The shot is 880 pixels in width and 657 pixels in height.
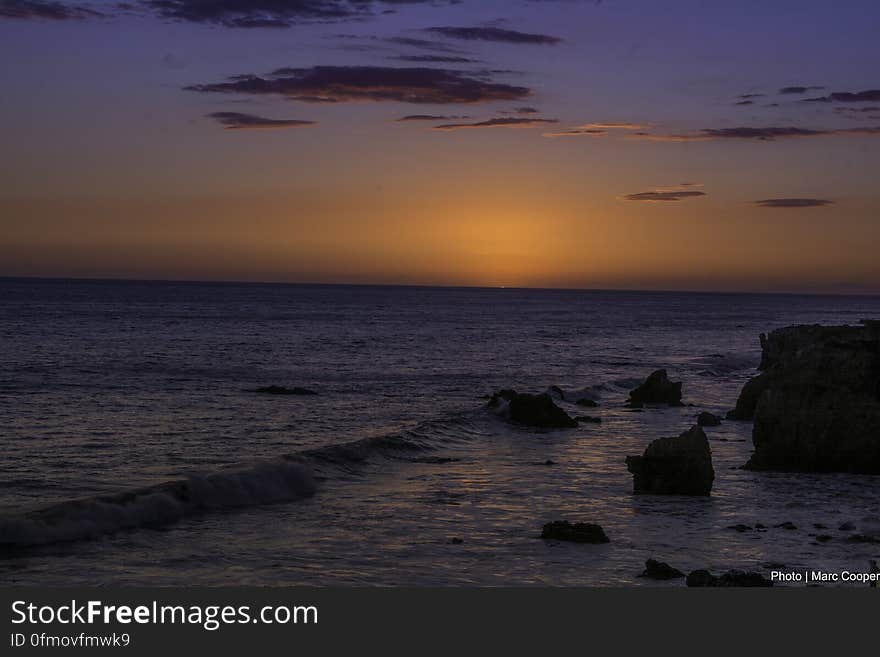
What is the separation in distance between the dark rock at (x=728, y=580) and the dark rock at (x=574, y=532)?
3.92 m

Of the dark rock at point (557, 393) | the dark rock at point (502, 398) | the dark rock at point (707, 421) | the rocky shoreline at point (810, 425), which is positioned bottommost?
the dark rock at point (557, 393)

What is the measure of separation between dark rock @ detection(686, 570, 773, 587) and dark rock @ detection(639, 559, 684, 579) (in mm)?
835

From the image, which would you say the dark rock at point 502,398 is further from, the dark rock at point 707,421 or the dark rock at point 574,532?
the dark rock at point 574,532

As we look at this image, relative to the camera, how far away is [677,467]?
25.5 metres

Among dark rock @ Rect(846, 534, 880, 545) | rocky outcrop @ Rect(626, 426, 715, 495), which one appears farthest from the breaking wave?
dark rock @ Rect(846, 534, 880, 545)

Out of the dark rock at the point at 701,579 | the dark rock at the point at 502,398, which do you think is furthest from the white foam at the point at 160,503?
the dark rock at the point at 502,398

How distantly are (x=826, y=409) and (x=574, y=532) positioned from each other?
10.9m

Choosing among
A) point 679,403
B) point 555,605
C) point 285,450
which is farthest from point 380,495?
point 679,403

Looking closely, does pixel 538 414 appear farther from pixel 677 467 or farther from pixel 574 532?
pixel 574 532

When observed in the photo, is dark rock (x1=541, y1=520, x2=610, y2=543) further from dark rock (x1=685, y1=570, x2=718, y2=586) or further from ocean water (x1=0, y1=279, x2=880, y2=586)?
dark rock (x1=685, y1=570, x2=718, y2=586)

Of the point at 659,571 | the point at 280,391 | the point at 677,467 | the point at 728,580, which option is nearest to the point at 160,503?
the point at 659,571

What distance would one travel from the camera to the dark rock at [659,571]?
58.1 ft

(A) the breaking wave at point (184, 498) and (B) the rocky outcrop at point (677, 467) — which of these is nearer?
(A) the breaking wave at point (184, 498)

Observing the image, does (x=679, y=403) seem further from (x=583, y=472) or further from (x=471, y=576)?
(x=471, y=576)
